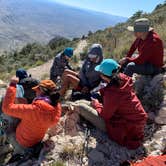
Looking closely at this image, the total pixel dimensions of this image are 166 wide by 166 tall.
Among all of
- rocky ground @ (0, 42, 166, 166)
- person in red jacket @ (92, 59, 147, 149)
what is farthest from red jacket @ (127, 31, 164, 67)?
person in red jacket @ (92, 59, 147, 149)

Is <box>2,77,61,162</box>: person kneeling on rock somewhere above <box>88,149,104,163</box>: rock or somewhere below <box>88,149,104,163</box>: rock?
above

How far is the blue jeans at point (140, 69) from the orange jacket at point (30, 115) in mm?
2321

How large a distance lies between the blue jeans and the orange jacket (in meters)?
2.32

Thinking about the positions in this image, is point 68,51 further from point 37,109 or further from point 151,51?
point 37,109

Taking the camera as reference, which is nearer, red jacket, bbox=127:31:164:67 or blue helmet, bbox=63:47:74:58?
red jacket, bbox=127:31:164:67

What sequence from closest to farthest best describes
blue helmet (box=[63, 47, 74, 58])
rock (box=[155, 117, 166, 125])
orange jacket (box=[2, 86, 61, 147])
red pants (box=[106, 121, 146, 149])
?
orange jacket (box=[2, 86, 61, 147]) < red pants (box=[106, 121, 146, 149]) < rock (box=[155, 117, 166, 125]) < blue helmet (box=[63, 47, 74, 58])

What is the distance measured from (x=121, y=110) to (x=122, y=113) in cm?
6

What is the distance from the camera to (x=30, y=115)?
5770mm

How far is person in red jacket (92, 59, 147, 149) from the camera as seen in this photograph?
19.4 ft

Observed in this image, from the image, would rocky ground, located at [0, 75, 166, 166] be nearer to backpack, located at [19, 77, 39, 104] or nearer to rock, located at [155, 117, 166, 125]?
rock, located at [155, 117, 166, 125]

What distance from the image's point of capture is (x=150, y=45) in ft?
25.8

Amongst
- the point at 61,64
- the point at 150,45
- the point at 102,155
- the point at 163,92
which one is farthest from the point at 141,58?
the point at 102,155

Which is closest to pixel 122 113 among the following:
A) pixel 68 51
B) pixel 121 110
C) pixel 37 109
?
pixel 121 110

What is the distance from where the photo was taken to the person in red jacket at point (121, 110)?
5922mm
